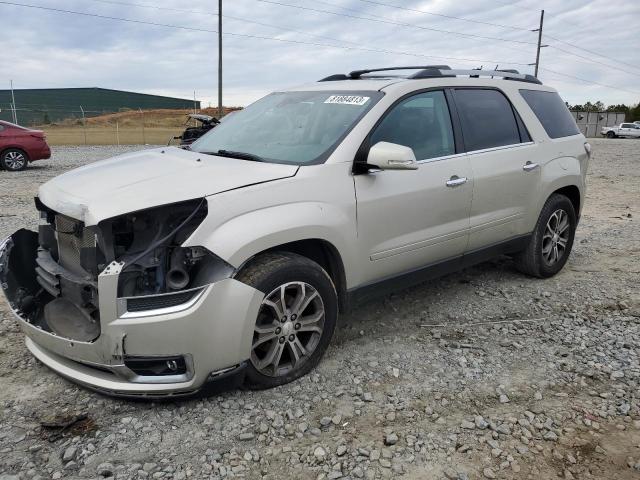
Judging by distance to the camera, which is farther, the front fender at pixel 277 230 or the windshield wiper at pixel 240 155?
the windshield wiper at pixel 240 155

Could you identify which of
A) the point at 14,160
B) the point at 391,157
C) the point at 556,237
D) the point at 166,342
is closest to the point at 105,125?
the point at 14,160

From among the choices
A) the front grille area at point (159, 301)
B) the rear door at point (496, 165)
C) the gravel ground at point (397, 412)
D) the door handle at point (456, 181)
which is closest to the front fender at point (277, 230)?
the front grille area at point (159, 301)

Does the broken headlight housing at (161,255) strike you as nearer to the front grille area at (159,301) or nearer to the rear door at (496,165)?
the front grille area at (159,301)

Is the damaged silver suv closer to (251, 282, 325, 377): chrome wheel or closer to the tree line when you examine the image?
(251, 282, 325, 377): chrome wheel

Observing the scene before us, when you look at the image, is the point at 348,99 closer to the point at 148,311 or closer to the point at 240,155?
the point at 240,155

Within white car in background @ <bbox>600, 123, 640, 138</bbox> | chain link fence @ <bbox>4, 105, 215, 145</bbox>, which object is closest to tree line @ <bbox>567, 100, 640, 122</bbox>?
white car in background @ <bbox>600, 123, 640, 138</bbox>

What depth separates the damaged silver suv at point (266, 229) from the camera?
2744 millimetres

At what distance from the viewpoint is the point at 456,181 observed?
3918mm

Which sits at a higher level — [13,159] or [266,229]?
[266,229]

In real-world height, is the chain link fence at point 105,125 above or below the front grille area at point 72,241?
below

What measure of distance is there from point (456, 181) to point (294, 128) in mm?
1223

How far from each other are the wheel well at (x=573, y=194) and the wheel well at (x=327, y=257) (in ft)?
9.02

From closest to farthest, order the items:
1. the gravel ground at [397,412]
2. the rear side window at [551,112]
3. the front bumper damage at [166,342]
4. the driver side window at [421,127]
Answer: the gravel ground at [397,412], the front bumper damage at [166,342], the driver side window at [421,127], the rear side window at [551,112]

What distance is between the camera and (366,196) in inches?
133
